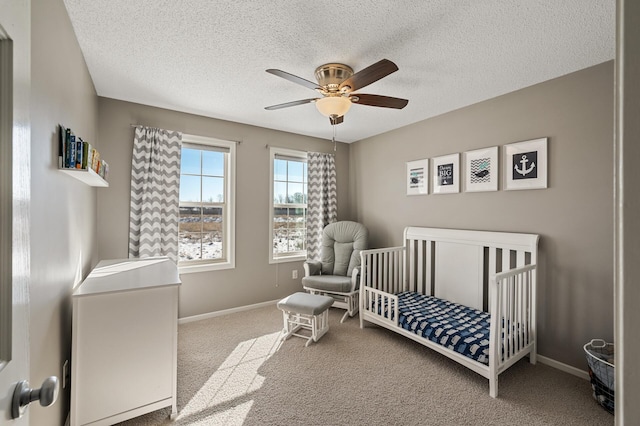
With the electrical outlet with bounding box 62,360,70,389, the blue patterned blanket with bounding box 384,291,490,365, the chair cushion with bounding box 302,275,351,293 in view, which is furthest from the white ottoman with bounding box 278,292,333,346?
the electrical outlet with bounding box 62,360,70,389

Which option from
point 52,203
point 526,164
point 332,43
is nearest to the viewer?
point 52,203

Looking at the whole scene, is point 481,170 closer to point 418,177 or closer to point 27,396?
point 418,177

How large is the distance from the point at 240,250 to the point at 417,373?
96.0 inches

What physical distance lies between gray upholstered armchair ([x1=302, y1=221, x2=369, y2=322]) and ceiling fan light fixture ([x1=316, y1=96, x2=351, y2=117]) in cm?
202

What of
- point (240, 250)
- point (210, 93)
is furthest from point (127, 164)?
point (240, 250)

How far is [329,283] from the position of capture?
3.51 metres

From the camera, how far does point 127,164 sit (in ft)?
10.0

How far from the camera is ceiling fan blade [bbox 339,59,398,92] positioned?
1745 millimetres

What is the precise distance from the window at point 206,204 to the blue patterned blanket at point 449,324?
2186 millimetres

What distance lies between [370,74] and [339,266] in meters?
2.69

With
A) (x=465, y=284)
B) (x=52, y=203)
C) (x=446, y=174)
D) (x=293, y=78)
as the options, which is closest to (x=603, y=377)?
(x=465, y=284)

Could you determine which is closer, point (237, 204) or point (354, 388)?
point (354, 388)

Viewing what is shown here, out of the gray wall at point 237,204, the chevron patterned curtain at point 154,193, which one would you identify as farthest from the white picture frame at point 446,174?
the chevron patterned curtain at point 154,193

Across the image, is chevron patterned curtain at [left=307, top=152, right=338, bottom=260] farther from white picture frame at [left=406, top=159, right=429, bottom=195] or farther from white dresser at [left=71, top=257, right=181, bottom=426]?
white dresser at [left=71, top=257, right=181, bottom=426]
